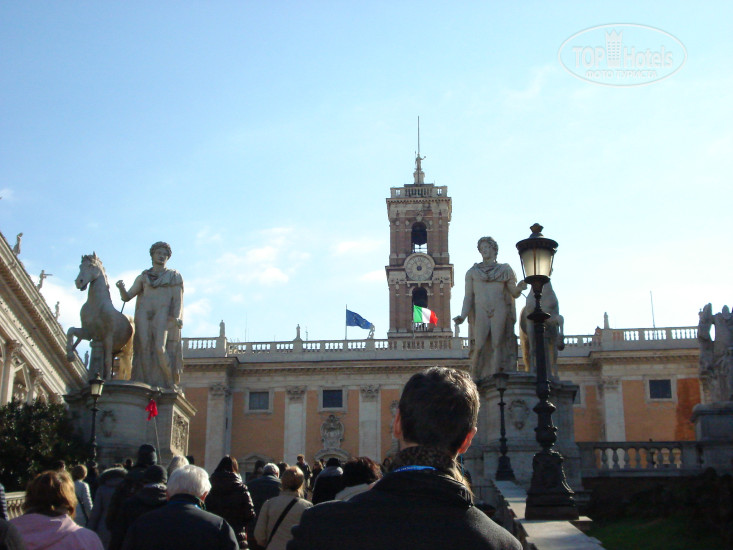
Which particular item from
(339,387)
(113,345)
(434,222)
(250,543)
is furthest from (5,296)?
(434,222)

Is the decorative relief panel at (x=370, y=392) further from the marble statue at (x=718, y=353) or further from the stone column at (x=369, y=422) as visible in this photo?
the marble statue at (x=718, y=353)

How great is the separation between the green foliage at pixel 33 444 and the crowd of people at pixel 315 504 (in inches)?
341

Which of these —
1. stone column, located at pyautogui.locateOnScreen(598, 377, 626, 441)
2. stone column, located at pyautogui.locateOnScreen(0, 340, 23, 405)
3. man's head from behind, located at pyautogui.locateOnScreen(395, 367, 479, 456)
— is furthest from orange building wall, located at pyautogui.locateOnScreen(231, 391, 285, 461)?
man's head from behind, located at pyautogui.locateOnScreen(395, 367, 479, 456)

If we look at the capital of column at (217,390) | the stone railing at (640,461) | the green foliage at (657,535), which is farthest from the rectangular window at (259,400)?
the green foliage at (657,535)

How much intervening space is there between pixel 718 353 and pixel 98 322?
14.8 metres

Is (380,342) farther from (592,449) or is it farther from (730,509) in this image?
(730,509)

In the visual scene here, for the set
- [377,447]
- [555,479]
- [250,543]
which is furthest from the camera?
[377,447]

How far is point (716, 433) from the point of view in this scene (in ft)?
68.6

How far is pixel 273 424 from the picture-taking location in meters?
58.1

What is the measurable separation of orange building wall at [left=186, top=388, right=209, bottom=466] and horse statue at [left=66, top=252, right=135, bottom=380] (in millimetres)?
35992

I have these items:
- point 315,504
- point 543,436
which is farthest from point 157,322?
point 315,504

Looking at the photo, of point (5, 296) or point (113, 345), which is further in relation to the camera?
point (5, 296)

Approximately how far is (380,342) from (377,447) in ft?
22.2

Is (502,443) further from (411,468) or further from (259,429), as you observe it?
(259,429)
